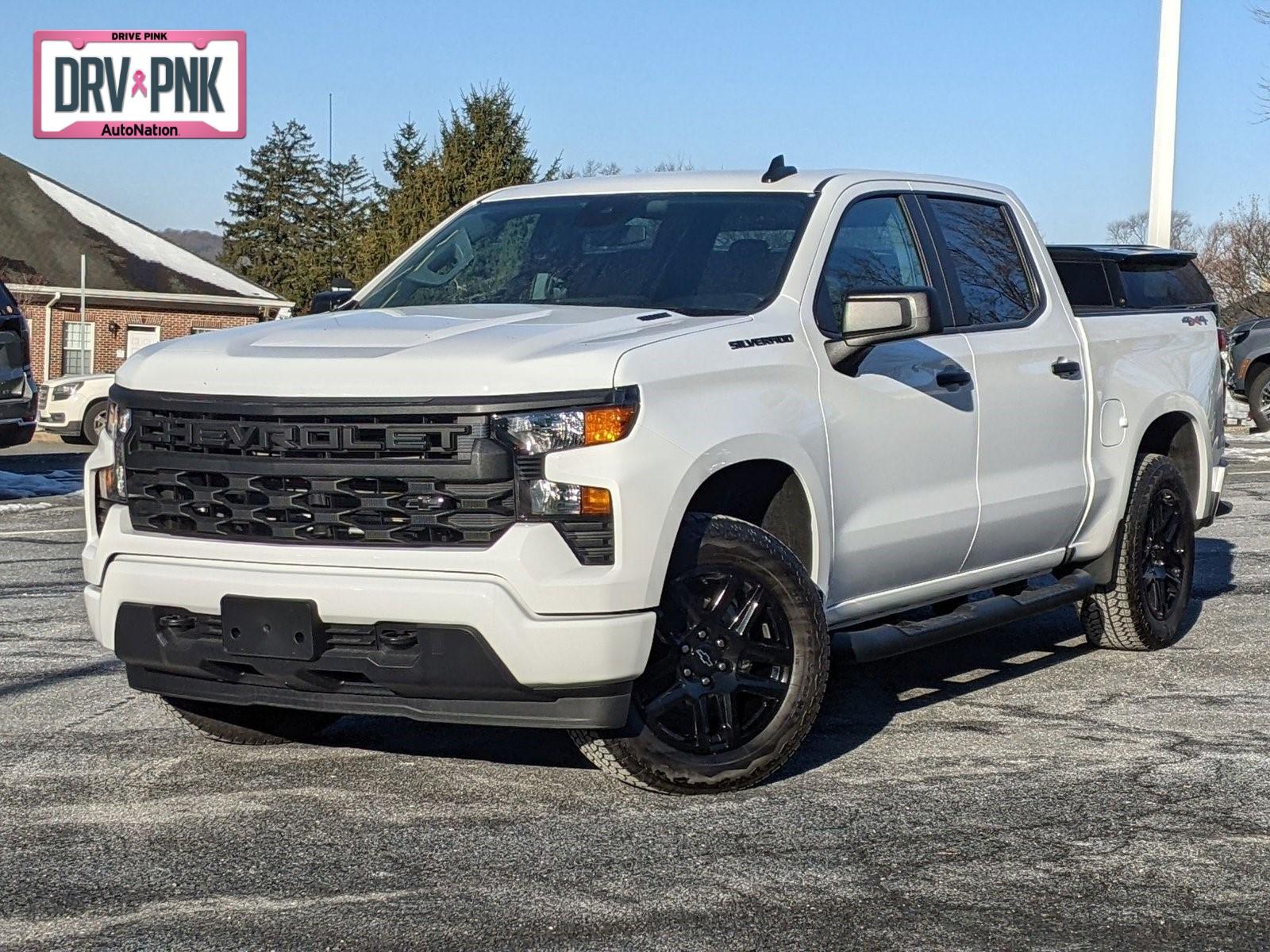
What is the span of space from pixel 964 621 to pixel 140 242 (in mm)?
40073

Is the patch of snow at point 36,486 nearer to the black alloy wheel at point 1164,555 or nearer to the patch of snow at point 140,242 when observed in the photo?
the black alloy wheel at point 1164,555

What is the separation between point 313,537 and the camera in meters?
4.82

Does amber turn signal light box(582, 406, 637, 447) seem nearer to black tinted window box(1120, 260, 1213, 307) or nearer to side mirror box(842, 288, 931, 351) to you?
side mirror box(842, 288, 931, 351)

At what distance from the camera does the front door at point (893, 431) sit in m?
5.71

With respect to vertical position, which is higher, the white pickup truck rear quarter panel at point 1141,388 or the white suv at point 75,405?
the white pickup truck rear quarter panel at point 1141,388

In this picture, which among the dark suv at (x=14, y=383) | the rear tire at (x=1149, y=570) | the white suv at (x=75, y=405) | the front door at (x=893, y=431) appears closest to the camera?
the front door at (x=893, y=431)

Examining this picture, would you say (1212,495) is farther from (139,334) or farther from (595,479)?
(139,334)

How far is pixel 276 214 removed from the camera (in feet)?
282

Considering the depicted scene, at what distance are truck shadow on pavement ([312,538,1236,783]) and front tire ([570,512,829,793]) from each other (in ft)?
1.23

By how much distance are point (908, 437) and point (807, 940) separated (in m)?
2.41

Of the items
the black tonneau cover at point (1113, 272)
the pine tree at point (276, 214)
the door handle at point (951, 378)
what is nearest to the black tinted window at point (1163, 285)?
the black tonneau cover at point (1113, 272)

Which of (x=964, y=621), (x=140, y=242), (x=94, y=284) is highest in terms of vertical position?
(x=140, y=242)

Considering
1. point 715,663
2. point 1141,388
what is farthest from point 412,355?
point 1141,388

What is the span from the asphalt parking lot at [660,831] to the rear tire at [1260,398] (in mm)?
17118
